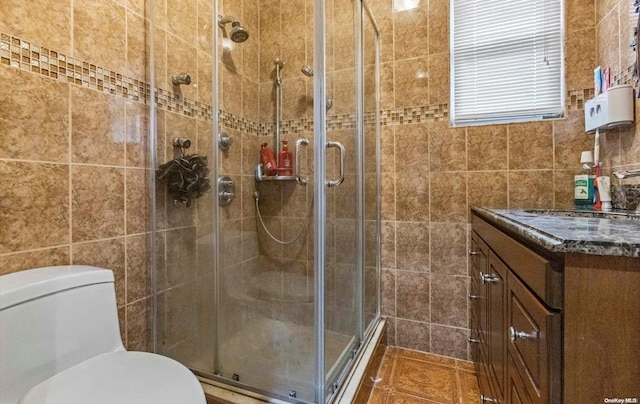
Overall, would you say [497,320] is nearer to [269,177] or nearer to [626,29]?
[269,177]

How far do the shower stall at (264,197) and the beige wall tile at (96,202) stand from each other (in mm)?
169

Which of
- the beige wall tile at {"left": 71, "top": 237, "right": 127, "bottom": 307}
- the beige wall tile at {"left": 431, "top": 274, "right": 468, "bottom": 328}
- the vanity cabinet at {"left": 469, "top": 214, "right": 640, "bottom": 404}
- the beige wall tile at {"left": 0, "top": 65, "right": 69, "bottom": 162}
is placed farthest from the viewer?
the beige wall tile at {"left": 431, "top": 274, "right": 468, "bottom": 328}

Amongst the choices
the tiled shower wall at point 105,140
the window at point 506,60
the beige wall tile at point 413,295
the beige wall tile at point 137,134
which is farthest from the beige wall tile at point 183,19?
the beige wall tile at point 413,295

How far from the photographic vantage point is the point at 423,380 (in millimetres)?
1724

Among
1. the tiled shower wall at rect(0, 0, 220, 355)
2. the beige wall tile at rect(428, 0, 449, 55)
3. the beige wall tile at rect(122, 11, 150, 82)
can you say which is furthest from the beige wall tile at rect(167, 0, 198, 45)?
the beige wall tile at rect(428, 0, 449, 55)

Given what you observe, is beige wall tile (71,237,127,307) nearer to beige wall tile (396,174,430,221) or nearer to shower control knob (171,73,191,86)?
shower control knob (171,73,191,86)

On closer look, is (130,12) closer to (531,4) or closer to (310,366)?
(310,366)

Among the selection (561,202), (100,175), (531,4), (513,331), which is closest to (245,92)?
(100,175)

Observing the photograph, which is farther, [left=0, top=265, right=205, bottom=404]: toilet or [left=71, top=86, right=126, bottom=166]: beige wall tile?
[left=71, top=86, right=126, bottom=166]: beige wall tile

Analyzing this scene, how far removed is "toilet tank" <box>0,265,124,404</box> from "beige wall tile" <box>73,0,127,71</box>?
0.83 meters

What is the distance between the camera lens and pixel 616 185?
1473mm

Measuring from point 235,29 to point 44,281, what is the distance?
58.4 inches

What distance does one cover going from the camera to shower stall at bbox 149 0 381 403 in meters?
1.39

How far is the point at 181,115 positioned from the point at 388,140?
1.30 m
